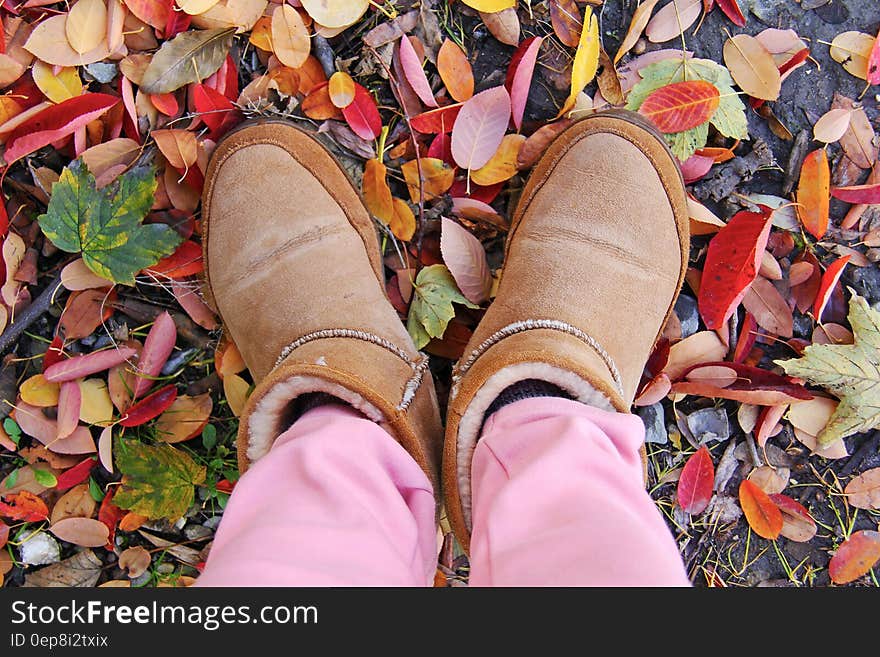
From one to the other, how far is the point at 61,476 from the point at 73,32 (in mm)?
625

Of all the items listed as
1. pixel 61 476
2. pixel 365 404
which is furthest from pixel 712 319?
pixel 61 476

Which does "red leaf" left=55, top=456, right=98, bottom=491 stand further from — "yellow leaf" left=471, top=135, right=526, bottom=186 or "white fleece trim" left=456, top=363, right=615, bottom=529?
"yellow leaf" left=471, top=135, right=526, bottom=186

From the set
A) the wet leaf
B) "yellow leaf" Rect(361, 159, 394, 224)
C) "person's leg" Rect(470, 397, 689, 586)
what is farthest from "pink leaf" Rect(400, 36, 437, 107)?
"person's leg" Rect(470, 397, 689, 586)

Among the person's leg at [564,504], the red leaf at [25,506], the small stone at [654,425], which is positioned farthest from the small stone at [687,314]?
the red leaf at [25,506]

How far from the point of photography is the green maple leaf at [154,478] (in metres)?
0.99

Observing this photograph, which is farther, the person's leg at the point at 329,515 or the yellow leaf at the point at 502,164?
the yellow leaf at the point at 502,164

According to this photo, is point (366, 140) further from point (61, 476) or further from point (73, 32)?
point (61, 476)

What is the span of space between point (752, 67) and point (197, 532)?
1.06 meters

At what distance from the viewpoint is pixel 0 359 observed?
3.29 feet

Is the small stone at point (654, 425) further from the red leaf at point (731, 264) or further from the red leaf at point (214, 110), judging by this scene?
the red leaf at point (214, 110)

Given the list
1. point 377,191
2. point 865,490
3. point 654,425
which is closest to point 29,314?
point 377,191

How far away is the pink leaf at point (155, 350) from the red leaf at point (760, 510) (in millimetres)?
888

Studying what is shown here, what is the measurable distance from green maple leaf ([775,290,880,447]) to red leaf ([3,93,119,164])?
1.04 meters
